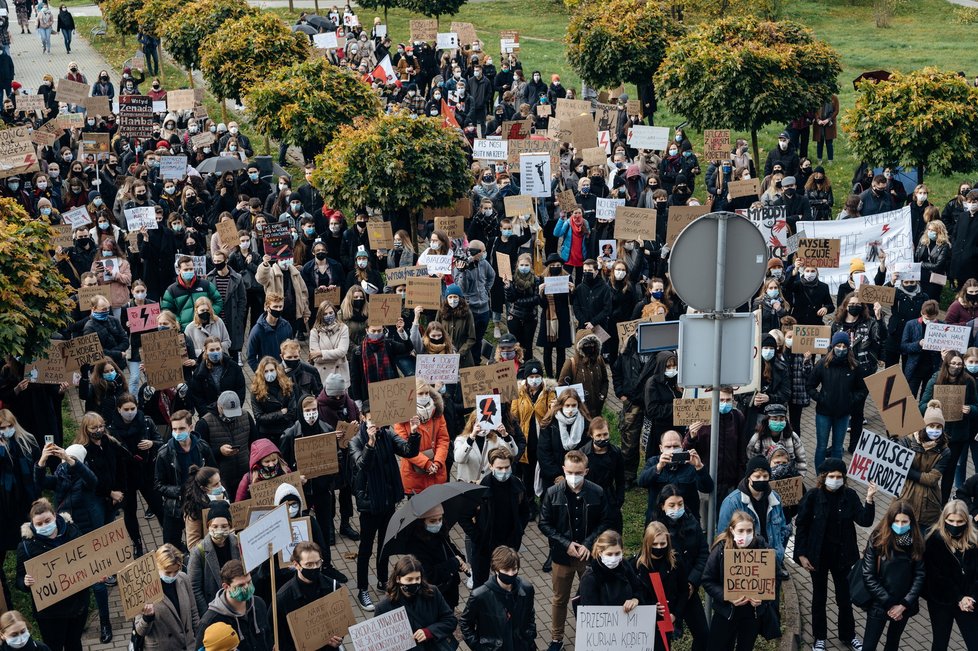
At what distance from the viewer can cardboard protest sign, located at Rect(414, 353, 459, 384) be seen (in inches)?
557

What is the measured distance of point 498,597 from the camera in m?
9.78

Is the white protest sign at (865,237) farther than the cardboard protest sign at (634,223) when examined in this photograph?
Yes

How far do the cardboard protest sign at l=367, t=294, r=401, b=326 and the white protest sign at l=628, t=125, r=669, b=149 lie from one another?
9.00 meters

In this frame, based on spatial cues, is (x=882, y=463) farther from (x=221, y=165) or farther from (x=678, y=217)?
(x=221, y=165)

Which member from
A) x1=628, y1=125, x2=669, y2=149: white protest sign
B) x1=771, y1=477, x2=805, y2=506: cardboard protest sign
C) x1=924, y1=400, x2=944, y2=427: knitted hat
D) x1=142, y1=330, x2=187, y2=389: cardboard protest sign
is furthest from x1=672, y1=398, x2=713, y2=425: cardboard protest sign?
x1=628, y1=125, x2=669, y2=149: white protest sign

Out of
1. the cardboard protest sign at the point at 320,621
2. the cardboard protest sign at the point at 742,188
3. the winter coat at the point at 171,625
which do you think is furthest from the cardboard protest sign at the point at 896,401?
the cardboard protest sign at the point at 742,188

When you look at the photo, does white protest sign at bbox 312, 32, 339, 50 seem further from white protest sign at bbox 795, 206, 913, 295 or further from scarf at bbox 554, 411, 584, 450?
scarf at bbox 554, 411, 584, 450

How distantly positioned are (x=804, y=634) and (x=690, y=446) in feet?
6.63

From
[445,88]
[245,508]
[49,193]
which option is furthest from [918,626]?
[445,88]

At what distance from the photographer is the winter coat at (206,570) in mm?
10414

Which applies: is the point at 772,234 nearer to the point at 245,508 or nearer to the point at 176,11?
the point at 245,508

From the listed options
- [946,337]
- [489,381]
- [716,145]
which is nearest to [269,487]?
[489,381]

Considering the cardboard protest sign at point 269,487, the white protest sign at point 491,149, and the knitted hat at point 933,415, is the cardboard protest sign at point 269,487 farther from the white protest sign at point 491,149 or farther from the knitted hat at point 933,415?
the white protest sign at point 491,149

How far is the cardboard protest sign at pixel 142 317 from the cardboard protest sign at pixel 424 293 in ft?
10.1
